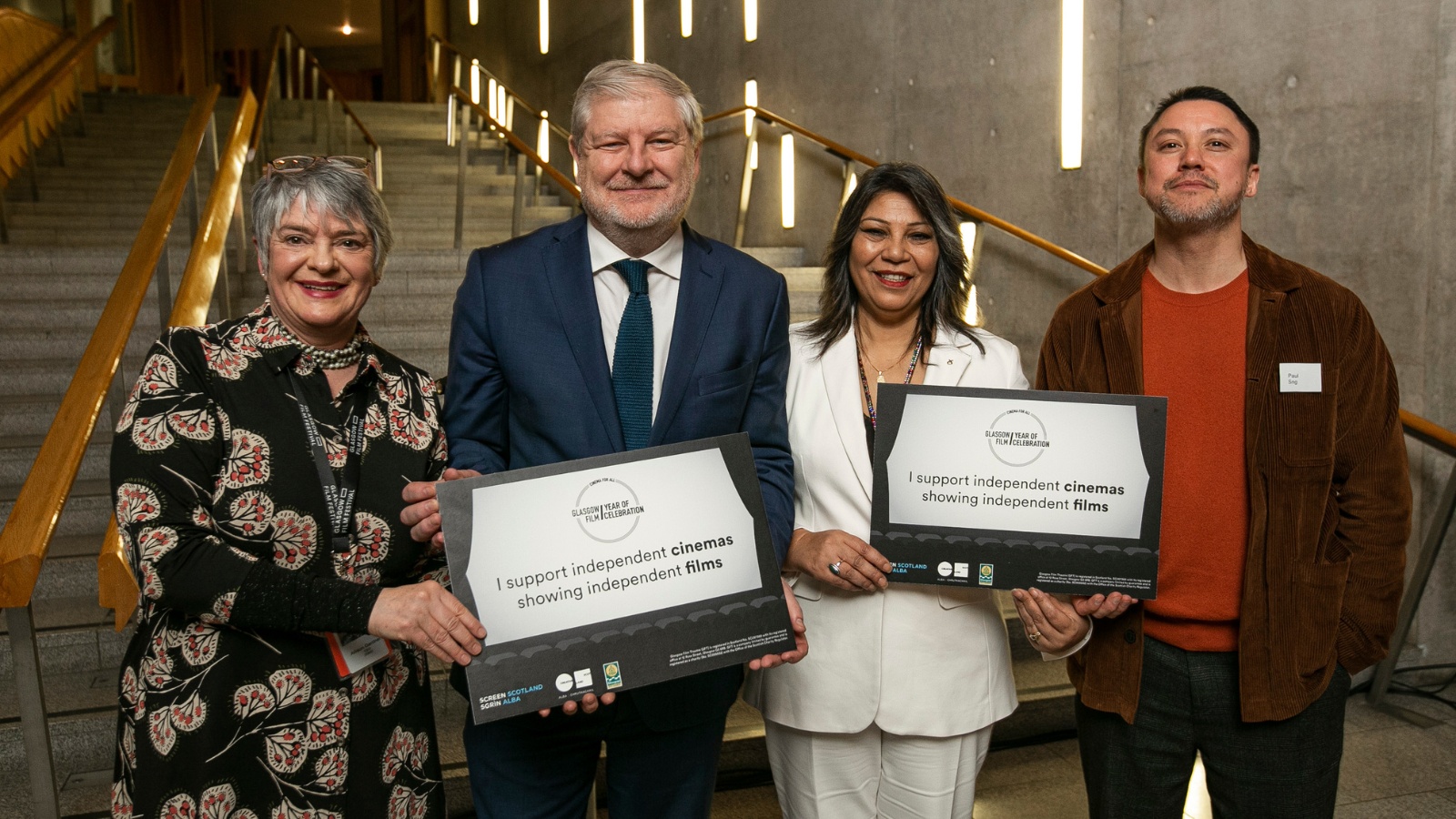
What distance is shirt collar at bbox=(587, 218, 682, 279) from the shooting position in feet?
5.69

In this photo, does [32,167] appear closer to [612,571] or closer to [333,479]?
[333,479]

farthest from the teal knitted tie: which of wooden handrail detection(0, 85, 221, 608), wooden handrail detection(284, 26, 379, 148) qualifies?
wooden handrail detection(284, 26, 379, 148)

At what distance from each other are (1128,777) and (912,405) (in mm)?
761

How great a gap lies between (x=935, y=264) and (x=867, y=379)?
25 centimetres

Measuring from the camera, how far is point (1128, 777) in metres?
1.85

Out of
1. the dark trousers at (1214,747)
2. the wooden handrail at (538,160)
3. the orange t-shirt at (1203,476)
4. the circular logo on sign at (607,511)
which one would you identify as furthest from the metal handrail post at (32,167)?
the dark trousers at (1214,747)

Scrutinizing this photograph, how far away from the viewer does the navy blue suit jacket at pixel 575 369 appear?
165 cm

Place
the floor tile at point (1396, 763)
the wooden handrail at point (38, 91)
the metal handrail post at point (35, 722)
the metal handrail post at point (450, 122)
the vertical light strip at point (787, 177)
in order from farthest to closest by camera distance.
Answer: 1. the metal handrail post at point (450, 122)
2. the vertical light strip at point (787, 177)
3. the wooden handrail at point (38, 91)
4. the floor tile at point (1396, 763)
5. the metal handrail post at point (35, 722)

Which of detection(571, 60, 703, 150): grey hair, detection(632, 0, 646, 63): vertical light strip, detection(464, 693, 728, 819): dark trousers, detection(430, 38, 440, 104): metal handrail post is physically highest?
detection(430, 38, 440, 104): metal handrail post

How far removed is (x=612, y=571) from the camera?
1.50 m

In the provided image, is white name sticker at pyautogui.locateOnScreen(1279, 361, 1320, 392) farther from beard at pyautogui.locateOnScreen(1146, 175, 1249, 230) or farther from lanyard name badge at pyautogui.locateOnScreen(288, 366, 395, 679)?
lanyard name badge at pyautogui.locateOnScreen(288, 366, 395, 679)

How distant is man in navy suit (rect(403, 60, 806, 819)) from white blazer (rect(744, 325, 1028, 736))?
0.55ft

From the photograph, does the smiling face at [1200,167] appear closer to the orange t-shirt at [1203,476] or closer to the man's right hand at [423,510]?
the orange t-shirt at [1203,476]

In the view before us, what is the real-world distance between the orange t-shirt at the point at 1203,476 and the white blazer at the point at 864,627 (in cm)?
28
